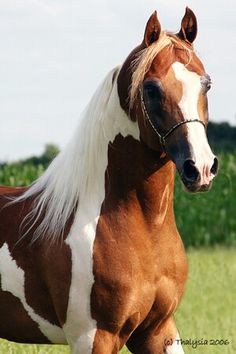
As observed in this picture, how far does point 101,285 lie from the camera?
15.4 ft

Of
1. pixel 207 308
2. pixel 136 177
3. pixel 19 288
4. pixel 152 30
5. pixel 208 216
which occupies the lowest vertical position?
pixel 208 216

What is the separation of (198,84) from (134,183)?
26.5 inches

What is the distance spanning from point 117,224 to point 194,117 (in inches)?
30.2

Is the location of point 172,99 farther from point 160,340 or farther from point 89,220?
point 160,340

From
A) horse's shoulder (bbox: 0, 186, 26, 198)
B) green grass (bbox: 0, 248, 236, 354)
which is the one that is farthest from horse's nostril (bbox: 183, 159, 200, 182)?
green grass (bbox: 0, 248, 236, 354)

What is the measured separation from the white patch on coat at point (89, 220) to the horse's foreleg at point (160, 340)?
43cm

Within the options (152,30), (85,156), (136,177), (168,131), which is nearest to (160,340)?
(136,177)

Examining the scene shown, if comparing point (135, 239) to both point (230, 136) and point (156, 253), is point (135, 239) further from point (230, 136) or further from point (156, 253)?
point (230, 136)

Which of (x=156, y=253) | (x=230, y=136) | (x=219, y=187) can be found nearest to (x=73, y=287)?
(x=156, y=253)

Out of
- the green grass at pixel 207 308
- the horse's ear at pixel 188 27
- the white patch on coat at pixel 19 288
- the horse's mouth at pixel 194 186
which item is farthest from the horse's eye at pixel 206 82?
the green grass at pixel 207 308

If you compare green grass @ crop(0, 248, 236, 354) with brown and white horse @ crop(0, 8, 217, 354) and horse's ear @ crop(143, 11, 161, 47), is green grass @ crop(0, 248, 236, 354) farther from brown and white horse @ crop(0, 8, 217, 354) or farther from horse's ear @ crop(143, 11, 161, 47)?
horse's ear @ crop(143, 11, 161, 47)

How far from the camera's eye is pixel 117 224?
4.81 meters

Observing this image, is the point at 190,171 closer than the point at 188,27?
Yes

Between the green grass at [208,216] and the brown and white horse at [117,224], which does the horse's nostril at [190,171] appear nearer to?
the brown and white horse at [117,224]
